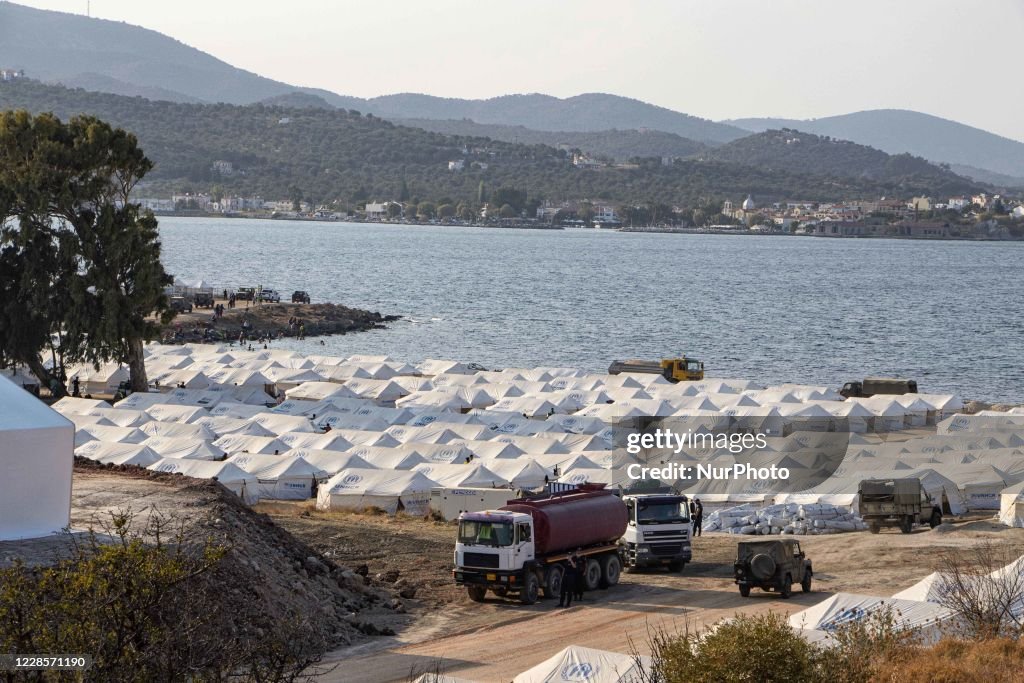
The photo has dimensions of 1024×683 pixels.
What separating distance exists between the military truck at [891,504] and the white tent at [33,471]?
1856cm

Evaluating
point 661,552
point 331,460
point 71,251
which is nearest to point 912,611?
point 661,552

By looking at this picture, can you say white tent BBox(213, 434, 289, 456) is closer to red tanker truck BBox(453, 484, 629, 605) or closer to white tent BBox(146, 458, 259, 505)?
white tent BBox(146, 458, 259, 505)

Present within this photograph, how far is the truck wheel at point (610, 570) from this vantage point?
2423cm

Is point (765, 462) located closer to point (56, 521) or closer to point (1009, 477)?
point (1009, 477)

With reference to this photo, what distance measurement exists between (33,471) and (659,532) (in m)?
12.0

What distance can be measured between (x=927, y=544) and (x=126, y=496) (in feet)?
53.7

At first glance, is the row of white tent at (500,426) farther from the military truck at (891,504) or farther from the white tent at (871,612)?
the white tent at (871,612)

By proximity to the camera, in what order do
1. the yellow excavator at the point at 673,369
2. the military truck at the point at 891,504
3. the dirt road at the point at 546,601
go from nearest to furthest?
the dirt road at the point at 546,601, the military truck at the point at 891,504, the yellow excavator at the point at 673,369

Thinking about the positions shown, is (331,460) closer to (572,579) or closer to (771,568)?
(572,579)

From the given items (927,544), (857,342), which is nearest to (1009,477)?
Result: (927,544)

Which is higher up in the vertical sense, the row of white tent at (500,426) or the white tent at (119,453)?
the row of white tent at (500,426)

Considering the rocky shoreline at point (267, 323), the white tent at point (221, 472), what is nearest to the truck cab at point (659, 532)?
the white tent at point (221, 472)

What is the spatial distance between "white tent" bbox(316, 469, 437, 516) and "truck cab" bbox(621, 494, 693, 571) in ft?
28.0

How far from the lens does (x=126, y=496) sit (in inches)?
923
